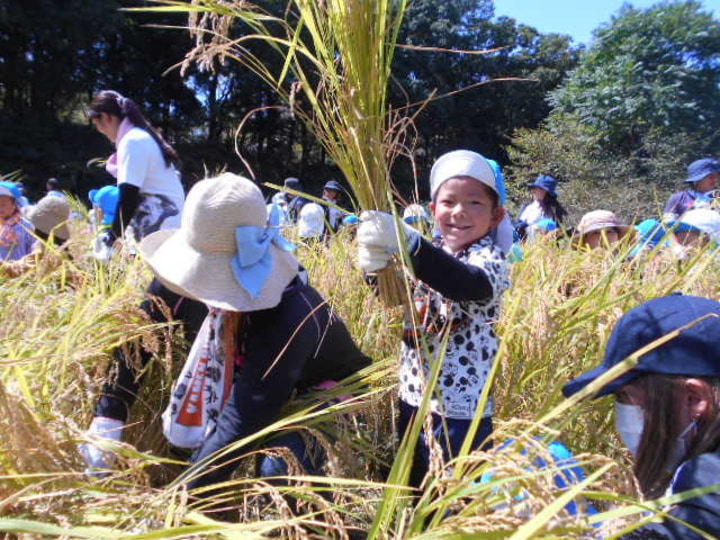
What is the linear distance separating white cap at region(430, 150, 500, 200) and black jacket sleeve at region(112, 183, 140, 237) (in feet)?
5.32

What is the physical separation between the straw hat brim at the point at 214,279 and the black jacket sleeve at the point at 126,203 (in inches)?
51.5

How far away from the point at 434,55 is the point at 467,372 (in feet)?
39.8

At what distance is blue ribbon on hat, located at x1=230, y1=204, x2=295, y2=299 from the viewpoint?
1.16m

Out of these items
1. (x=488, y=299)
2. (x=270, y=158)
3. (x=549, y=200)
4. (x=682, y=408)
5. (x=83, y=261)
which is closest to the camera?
(x=682, y=408)

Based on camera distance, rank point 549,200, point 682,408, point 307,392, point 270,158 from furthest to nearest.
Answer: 1. point 270,158
2. point 549,200
3. point 307,392
4. point 682,408

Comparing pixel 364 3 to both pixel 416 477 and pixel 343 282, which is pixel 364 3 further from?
pixel 343 282

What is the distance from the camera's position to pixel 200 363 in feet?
4.22

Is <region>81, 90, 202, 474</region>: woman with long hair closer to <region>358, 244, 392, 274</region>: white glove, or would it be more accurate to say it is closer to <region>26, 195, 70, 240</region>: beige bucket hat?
<region>26, 195, 70, 240</region>: beige bucket hat

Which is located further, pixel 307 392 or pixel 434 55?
pixel 434 55

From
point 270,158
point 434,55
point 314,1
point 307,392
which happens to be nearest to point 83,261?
point 307,392

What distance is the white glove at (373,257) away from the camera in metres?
1.06

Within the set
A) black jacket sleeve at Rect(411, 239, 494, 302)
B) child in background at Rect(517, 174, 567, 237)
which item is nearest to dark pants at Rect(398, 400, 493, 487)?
black jacket sleeve at Rect(411, 239, 494, 302)

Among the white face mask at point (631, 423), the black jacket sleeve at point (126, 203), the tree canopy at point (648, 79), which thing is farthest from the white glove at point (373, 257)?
the tree canopy at point (648, 79)

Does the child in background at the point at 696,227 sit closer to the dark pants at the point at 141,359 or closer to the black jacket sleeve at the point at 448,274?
the black jacket sleeve at the point at 448,274
